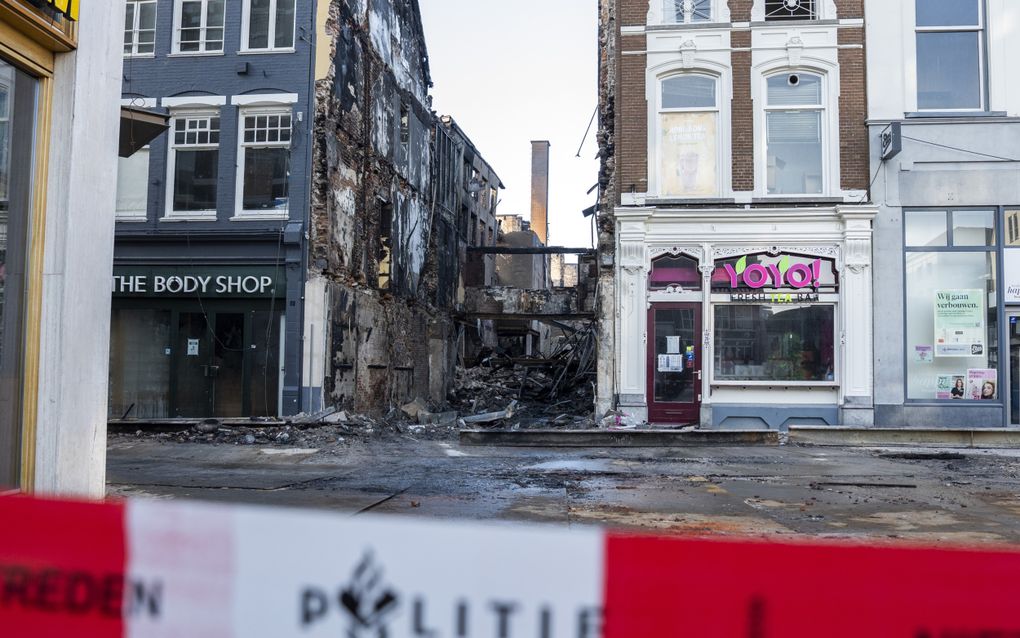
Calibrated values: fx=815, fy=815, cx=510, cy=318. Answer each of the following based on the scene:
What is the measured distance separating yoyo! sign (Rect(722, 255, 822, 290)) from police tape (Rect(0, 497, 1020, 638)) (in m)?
15.3

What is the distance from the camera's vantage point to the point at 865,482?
9.12m

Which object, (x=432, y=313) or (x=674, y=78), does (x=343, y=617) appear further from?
(x=432, y=313)

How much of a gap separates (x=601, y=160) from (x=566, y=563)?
17736 millimetres

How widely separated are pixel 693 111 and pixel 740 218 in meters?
2.44

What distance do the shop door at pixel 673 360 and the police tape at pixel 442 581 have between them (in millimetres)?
15108

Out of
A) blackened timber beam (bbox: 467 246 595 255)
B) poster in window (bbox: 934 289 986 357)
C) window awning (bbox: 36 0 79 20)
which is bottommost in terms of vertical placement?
poster in window (bbox: 934 289 986 357)

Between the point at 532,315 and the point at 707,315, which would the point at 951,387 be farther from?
the point at 532,315

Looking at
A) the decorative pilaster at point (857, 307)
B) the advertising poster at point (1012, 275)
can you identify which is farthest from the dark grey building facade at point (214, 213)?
the advertising poster at point (1012, 275)

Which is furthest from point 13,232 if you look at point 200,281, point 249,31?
point 249,31

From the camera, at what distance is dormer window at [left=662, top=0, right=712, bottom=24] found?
16828 mm

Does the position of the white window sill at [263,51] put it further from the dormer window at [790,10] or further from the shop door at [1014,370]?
the shop door at [1014,370]

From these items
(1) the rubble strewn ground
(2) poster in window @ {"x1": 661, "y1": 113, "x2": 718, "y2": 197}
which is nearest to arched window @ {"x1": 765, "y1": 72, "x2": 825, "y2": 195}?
(2) poster in window @ {"x1": 661, "y1": 113, "x2": 718, "y2": 197}

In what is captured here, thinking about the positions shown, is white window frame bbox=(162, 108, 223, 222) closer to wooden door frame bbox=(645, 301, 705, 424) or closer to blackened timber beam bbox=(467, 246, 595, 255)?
wooden door frame bbox=(645, 301, 705, 424)

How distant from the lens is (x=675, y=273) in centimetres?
1658
